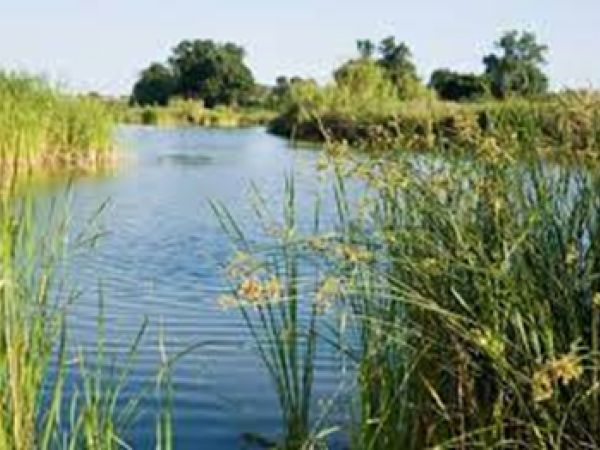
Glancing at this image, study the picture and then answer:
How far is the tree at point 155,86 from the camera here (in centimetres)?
9338

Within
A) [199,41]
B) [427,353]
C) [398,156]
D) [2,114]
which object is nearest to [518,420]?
[427,353]

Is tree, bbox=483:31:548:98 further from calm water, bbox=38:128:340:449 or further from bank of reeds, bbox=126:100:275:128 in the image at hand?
bank of reeds, bbox=126:100:275:128

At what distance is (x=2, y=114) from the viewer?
18.9 m

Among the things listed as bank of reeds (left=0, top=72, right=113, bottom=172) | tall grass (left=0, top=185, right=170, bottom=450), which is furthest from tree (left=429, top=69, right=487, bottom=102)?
bank of reeds (left=0, top=72, right=113, bottom=172)

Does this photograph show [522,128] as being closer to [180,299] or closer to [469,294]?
[469,294]

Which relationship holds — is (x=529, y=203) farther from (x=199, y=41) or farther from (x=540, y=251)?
(x=199, y=41)

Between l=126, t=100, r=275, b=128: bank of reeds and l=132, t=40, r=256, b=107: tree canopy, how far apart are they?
15178 millimetres

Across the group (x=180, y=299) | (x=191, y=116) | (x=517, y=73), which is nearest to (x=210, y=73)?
(x=191, y=116)

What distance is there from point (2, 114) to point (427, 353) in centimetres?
1604

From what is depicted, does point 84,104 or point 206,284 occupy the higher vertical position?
point 84,104

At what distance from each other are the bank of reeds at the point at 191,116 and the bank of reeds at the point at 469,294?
204 ft

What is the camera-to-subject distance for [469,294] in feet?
12.1

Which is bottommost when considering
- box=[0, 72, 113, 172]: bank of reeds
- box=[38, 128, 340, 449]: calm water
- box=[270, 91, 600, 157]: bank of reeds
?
box=[38, 128, 340, 449]: calm water

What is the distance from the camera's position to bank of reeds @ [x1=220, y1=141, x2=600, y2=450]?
136 inches
